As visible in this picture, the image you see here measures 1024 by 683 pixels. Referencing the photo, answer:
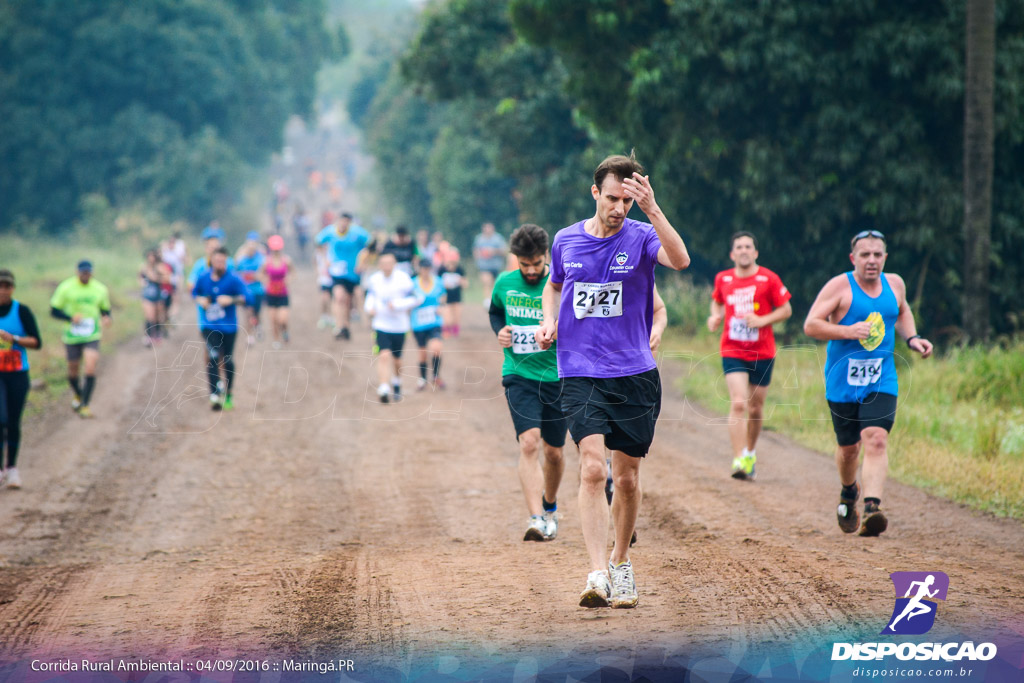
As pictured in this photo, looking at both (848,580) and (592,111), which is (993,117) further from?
(848,580)

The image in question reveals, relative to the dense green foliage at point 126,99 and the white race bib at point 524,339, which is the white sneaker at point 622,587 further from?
the dense green foliage at point 126,99

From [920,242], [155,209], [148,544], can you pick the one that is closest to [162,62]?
[155,209]

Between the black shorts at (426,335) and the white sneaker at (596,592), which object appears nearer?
the white sneaker at (596,592)

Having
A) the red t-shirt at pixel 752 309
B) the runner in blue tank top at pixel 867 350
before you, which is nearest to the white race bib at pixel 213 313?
the red t-shirt at pixel 752 309

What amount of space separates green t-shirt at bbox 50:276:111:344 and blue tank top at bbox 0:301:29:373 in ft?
12.2

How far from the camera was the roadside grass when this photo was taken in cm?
988

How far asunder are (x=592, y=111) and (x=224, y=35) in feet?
107

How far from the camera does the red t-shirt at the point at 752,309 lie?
10.0m

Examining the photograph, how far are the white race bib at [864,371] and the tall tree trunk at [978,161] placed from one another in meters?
9.19

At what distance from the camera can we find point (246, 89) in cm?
5144

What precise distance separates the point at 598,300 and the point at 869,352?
9.53ft

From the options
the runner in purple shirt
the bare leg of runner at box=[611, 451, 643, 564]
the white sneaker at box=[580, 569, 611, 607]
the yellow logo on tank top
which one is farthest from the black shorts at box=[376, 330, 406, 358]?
the white sneaker at box=[580, 569, 611, 607]

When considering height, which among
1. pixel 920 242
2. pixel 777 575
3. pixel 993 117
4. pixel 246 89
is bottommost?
pixel 777 575

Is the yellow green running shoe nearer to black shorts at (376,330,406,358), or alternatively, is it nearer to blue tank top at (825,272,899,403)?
blue tank top at (825,272,899,403)
